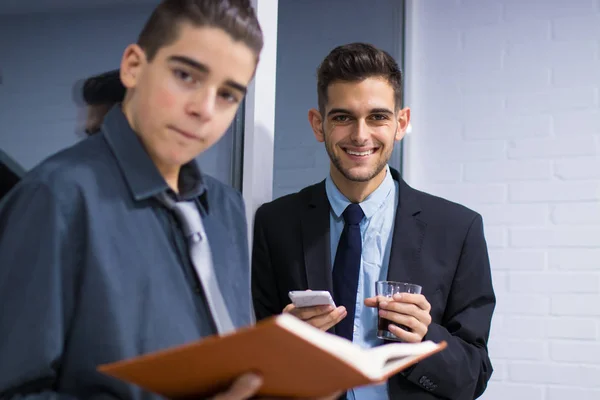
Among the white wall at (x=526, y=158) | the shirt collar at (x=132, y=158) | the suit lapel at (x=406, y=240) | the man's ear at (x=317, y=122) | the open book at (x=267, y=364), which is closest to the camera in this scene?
the open book at (x=267, y=364)

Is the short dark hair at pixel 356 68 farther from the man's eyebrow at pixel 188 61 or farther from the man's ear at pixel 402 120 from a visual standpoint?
the man's eyebrow at pixel 188 61

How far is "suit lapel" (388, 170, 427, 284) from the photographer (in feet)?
5.73

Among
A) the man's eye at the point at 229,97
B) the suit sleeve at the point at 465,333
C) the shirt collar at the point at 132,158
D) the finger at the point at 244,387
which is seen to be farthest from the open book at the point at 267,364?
the suit sleeve at the point at 465,333

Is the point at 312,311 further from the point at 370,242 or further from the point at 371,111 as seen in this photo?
the point at 371,111

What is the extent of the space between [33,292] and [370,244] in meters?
1.11

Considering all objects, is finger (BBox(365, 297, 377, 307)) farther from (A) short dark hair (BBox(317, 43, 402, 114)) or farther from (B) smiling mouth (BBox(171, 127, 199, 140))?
(B) smiling mouth (BBox(171, 127, 199, 140))

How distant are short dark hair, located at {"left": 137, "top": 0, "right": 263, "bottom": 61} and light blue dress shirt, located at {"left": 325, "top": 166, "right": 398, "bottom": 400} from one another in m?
0.88

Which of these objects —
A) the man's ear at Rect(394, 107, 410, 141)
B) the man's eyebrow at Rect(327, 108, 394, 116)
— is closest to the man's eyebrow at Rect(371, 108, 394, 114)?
the man's eyebrow at Rect(327, 108, 394, 116)

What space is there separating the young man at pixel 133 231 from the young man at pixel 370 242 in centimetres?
68

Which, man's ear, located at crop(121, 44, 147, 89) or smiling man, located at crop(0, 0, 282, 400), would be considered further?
man's ear, located at crop(121, 44, 147, 89)

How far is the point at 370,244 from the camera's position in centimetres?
180

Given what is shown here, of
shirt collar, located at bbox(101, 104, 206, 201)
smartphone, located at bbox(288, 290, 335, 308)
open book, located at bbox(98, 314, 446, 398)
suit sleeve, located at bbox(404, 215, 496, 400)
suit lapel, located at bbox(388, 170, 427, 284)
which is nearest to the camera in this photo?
open book, located at bbox(98, 314, 446, 398)

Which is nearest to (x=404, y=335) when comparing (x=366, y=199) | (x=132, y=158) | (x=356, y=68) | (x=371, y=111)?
(x=366, y=199)

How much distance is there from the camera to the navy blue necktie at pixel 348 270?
1.70 m
